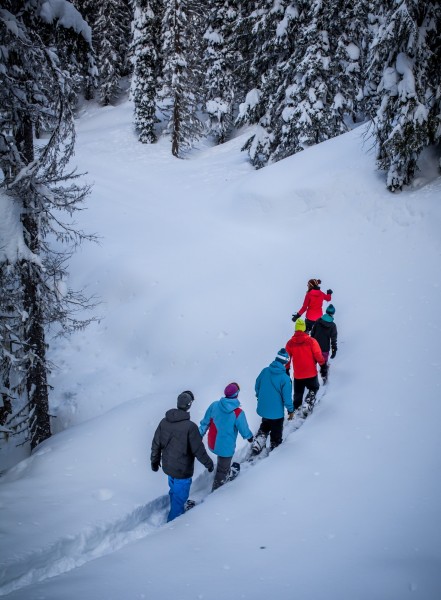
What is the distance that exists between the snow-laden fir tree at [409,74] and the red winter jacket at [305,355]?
28.1 feet

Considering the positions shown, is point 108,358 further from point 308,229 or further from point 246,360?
point 308,229

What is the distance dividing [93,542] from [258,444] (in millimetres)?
3013

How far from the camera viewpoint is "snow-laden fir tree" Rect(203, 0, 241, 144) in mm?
28047

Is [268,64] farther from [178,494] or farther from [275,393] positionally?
[178,494]

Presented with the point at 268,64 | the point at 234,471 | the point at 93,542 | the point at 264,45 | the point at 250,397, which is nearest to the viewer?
the point at 93,542

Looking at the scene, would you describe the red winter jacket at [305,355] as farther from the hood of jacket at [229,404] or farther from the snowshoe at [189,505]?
the snowshoe at [189,505]

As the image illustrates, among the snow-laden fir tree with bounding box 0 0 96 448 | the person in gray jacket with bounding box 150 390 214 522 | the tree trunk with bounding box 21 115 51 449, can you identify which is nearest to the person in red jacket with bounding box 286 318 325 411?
the person in gray jacket with bounding box 150 390 214 522

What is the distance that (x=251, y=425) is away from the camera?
802cm

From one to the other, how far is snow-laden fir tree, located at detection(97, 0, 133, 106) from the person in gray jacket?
126 feet

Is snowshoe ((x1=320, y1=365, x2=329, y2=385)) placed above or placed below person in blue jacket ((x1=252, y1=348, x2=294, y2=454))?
below

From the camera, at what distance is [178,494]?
5.81 metres

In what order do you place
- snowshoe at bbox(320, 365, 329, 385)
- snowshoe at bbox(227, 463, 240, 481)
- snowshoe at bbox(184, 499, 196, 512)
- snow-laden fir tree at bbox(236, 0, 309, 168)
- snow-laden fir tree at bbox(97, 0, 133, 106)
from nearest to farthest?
snowshoe at bbox(184, 499, 196, 512) < snowshoe at bbox(227, 463, 240, 481) < snowshoe at bbox(320, 365, 329, 385) < snow-laden fir tree at bbox(236, 0, 309, 168) < snow-laden fir tree at bbox(97, 0, 133, 106)

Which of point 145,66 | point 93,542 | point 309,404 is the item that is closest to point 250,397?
point 309,404

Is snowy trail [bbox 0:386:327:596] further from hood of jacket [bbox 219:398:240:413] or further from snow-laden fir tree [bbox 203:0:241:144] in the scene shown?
snow-laden fir tree [bbox 203:0:241:144]
